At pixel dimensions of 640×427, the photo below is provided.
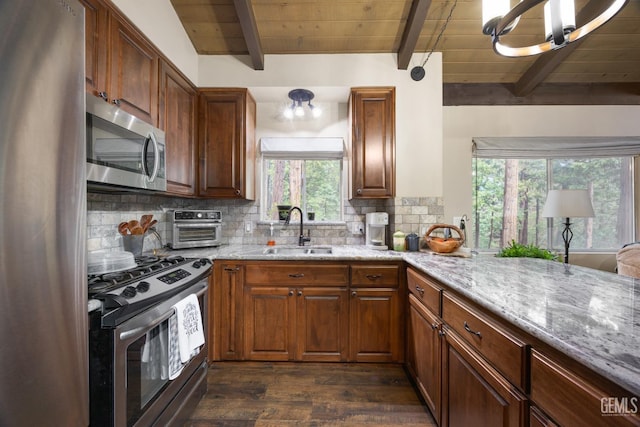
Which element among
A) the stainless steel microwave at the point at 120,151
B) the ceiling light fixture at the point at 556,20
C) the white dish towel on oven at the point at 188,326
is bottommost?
the white dish towel on oven at the point at 188,326

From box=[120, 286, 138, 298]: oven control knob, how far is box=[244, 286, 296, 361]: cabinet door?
Answer: 1.10m

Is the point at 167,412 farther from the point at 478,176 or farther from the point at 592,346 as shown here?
the point at 478,176

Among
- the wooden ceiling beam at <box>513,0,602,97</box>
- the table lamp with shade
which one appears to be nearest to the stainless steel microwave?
the wooden ceiling beam at <box>513,0,602,97</box>

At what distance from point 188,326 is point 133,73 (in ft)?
5.40

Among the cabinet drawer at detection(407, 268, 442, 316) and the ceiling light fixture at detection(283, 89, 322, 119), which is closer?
the cabinet drawer at detection(407, 268, 442, 316)

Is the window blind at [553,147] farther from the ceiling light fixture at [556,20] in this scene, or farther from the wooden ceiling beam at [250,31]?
the wooden ceiling beam at [250,31]

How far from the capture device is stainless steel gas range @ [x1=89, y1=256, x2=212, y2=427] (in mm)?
1047

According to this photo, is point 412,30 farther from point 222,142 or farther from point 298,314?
point 298,314

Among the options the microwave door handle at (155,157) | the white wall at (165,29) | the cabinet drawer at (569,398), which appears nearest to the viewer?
the cabinet drawer at (569,398)

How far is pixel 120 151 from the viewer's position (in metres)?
1.40

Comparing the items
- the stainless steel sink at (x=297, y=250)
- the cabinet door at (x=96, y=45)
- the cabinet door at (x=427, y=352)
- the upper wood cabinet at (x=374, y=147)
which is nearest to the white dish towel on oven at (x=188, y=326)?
the stainless steel sink at (x=297, y=250)

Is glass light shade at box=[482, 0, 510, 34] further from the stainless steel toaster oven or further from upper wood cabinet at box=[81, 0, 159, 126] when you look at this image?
the stainless steel toaster oven

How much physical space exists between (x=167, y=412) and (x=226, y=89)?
8.53 feet

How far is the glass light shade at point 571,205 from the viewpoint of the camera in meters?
2.90
